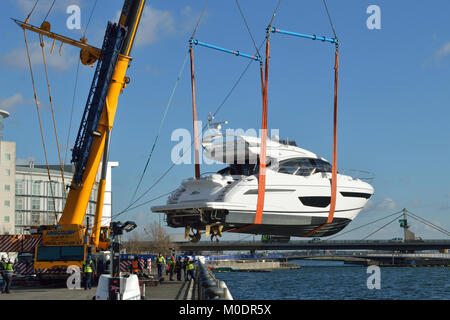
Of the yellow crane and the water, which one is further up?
the yellow crane

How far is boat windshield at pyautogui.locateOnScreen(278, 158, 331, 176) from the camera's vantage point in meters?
25.2

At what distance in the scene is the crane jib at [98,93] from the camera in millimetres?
27453

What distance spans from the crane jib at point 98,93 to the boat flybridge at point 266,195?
5098mm

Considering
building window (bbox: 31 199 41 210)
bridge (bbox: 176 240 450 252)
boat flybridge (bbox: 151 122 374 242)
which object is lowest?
bridge (bbox: 176 240 450 252)

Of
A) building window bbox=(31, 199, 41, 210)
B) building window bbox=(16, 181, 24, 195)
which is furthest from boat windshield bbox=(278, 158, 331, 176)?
building window bbox=(31, 199, 41, 210)

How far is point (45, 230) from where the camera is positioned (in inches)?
1115

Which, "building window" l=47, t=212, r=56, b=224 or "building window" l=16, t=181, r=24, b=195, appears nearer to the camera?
"building window" l=16, t=181, r=24, b=195

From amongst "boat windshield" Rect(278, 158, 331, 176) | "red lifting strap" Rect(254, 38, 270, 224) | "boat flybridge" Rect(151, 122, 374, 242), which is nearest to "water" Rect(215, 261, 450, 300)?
"boat flybridge" Rect(151, 122, 374, 242)

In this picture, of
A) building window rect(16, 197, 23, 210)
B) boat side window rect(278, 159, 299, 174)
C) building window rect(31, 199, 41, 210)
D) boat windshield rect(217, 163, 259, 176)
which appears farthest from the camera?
building window rect(31, 199, 41, 210)

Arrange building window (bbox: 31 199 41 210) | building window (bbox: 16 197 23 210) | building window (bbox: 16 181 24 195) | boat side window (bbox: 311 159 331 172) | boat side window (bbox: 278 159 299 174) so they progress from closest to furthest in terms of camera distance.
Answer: boat side window (bbox: 278 159 299 174), boat side window (bbox: 311 159 331 172), building window (bbox: 16 197 23 210), building window (bbox: 16 181 24 195), building window (bbox: 31 199 41 210)

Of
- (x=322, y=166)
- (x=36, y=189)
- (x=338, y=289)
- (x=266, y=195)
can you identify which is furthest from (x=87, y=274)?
(x=36, y=189)

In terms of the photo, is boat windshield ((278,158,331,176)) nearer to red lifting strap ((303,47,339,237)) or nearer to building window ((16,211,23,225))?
red lifting strap ((303,47,339,237))

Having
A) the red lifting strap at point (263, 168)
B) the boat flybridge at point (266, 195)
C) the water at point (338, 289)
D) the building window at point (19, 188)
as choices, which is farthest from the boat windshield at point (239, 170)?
the building window at point (19, 188)

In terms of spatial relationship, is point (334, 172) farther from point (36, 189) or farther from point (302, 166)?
point (36, 189)
